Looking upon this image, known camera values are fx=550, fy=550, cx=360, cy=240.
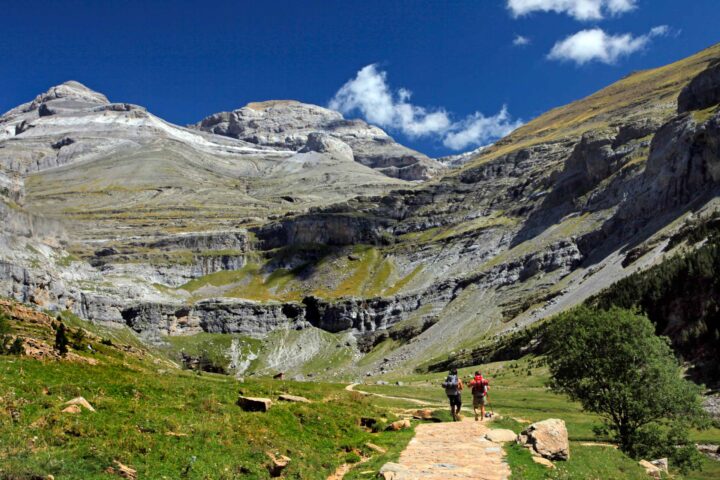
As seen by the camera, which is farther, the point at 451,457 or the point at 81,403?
the point at 451,457

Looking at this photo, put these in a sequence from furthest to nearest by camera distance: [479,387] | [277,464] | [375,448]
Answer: [479,387] < [375,448] < [277,464]

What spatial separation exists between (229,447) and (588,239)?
171 metres

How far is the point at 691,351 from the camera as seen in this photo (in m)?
77.2

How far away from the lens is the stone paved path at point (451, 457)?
19.3 meters

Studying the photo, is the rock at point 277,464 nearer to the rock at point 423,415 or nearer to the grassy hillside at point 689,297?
the rock at point 423,415

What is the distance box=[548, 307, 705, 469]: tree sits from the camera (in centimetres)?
3681

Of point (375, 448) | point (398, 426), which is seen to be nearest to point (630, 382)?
point (398, 426)

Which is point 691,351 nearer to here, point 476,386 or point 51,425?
point 476,386

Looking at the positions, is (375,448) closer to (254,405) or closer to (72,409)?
(254,405)

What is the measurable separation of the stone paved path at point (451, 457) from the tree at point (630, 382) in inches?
593

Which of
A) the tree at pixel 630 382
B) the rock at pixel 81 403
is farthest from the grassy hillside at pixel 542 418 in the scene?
the rock at pixel 81 403

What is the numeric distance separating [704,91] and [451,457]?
207m

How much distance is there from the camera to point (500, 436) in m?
25.8

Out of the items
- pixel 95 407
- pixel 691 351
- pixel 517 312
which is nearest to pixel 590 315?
pixel 95 407
